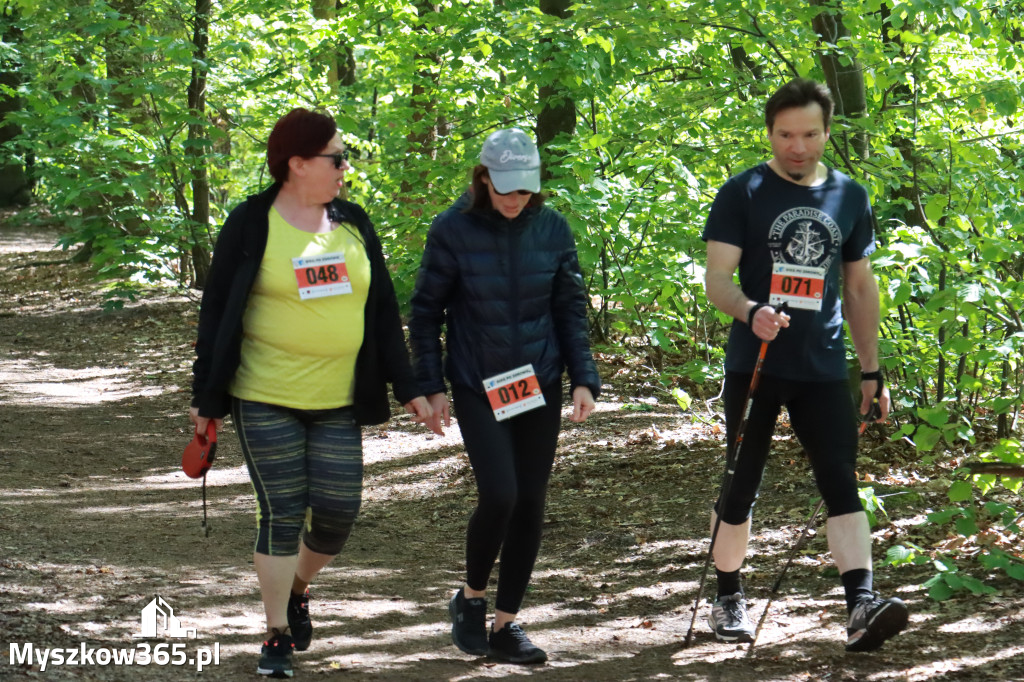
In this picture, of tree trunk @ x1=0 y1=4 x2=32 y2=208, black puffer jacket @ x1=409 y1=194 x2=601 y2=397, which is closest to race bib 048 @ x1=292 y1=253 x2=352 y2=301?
black puffer jacket @ x1=409 y1=194 x2=601 y2=397

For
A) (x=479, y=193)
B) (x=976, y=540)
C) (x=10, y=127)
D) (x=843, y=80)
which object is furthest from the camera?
(x=10, y=127)

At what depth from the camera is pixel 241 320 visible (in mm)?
3875

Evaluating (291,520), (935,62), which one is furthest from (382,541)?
(935,62)

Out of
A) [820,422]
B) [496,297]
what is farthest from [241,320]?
[820,422]

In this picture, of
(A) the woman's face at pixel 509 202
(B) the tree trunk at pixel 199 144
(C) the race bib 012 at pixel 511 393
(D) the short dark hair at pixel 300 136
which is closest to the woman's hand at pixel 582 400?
(C) the race bib 012 at pixel 511 393

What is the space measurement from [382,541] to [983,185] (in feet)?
12.6

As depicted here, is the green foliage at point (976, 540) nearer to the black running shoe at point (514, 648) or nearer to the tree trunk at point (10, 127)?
the black running shoe at point (514, 648)

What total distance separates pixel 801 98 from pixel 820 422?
1.14 metres

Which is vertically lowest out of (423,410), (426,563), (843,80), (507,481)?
(426,563)

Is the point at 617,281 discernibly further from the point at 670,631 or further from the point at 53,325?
the point at 53,325

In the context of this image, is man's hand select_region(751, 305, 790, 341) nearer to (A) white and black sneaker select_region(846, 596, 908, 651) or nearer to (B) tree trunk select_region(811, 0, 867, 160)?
(A) white and black sneaker select_region(846, 596, 908, 651)

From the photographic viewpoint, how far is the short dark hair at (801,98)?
12.9ft

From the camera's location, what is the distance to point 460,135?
10.5 m

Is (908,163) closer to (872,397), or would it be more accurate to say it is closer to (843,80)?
(843,80)
